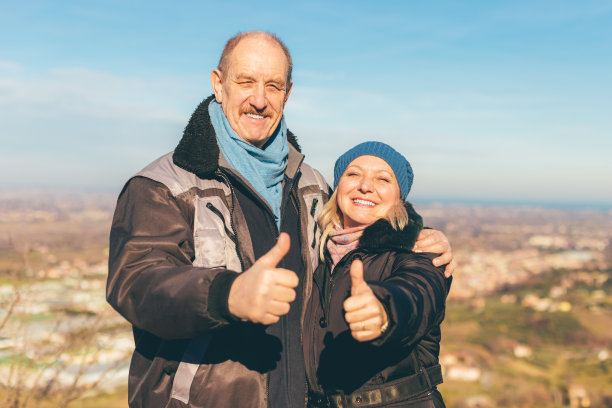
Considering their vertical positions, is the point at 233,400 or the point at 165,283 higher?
the point at 165,283

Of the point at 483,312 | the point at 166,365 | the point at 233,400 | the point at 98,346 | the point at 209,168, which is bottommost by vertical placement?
the point at 483,312

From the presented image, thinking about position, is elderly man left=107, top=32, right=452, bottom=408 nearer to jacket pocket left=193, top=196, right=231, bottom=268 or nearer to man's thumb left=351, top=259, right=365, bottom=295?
jacket pocket left=193, top=196, right=231, bottom=268

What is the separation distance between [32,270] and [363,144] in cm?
323


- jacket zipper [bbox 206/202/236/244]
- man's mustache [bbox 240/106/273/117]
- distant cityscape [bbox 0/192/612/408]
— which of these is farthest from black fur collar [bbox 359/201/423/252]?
distant cityscape [bbox 0/192/612/408]

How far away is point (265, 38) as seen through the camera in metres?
2.54

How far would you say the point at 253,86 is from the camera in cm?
257

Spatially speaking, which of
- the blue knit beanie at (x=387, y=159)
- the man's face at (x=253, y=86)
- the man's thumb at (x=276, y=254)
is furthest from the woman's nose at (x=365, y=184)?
the man's thumb at (x=276, y=254)

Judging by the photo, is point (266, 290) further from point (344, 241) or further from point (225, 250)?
point (344, 241)

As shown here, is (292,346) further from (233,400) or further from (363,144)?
(363,144)

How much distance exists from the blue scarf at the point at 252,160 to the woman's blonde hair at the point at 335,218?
0.32 metres

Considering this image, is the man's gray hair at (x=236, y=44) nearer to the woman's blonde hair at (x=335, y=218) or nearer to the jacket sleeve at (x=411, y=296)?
the woman's blonde hair at (x=335, y=218)

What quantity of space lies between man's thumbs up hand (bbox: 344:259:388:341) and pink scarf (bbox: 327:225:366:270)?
105 centimetres

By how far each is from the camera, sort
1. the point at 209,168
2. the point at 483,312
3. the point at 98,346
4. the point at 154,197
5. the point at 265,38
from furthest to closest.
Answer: the point at 483,312 < the point at 98,346 < the point at 265,38 < the point at 209,168 < the point at 154,197

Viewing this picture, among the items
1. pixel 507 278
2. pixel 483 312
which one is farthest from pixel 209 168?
pixel 507 278
